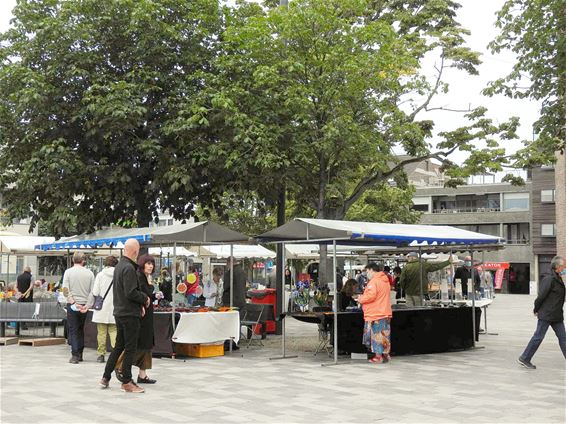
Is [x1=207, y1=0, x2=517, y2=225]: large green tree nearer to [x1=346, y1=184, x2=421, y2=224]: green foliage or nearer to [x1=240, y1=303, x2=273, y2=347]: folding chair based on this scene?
[x1=240, y1=303, x2=273, y2=347]: folding chair

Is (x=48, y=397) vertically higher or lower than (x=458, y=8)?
lower

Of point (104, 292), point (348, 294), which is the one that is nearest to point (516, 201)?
point (348, 294)

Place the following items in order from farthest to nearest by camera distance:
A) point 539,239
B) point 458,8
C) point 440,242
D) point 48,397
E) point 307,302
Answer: point 539,239
point 458,8
point 307,302
point 440,242
point 48,397

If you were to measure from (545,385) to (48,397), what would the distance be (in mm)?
6681

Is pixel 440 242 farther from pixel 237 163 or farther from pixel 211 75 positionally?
pixel 211 75

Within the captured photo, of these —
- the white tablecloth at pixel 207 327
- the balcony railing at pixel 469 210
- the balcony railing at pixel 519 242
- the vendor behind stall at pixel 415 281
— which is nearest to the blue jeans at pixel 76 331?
the white tablecloth at pixel 207 327

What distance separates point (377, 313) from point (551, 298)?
2847 millimetres

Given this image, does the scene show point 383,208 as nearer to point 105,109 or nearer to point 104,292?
point 105,109

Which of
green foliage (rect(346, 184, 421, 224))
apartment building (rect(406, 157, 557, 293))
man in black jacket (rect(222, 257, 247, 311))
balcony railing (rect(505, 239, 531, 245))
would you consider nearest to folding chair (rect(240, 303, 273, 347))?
man in black jacket (rect(222, 257, 247, 311))

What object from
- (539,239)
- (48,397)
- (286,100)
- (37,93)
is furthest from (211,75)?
(539,239)

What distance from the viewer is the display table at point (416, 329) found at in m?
13.1

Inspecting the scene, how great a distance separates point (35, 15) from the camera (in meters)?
18.4

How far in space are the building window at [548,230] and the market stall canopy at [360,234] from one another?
148 ft

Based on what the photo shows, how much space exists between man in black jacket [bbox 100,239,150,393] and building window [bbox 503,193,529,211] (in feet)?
195
